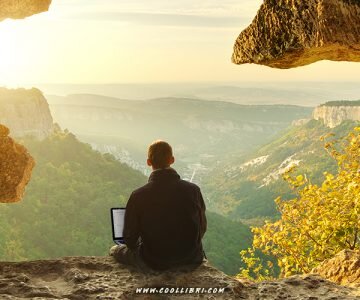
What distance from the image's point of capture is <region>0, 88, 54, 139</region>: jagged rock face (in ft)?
285

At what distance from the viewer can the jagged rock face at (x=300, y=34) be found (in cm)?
451

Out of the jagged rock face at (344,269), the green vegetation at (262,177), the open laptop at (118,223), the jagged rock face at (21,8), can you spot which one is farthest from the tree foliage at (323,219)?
the green vegetation at (262,177)

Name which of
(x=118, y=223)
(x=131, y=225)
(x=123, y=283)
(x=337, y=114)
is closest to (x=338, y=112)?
(x=337, y=114)

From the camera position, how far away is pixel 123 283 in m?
5.48

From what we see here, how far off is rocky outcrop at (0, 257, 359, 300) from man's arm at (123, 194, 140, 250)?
473 mm

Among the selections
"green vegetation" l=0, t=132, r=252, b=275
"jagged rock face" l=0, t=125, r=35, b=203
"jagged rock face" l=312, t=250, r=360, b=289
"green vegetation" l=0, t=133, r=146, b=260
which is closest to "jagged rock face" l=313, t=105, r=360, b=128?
"green vegetation" l=0, t=132, r=252, b=275

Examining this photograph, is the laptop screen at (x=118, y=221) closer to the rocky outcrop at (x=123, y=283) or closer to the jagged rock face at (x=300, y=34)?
the rocky outcrop at (x=123, y=283)

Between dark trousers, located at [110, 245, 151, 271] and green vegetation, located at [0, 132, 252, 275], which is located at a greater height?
dark trousers, located at [110, 245, 151, 271]

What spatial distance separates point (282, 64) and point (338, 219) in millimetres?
7134

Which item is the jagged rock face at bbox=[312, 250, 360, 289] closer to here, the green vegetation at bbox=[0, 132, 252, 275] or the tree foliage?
the tree foliage

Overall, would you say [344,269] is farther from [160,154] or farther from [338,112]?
[338,112]

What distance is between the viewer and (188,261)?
561 centimetres

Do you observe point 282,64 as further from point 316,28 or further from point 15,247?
point 15,247

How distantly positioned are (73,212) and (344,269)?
58.8 m
